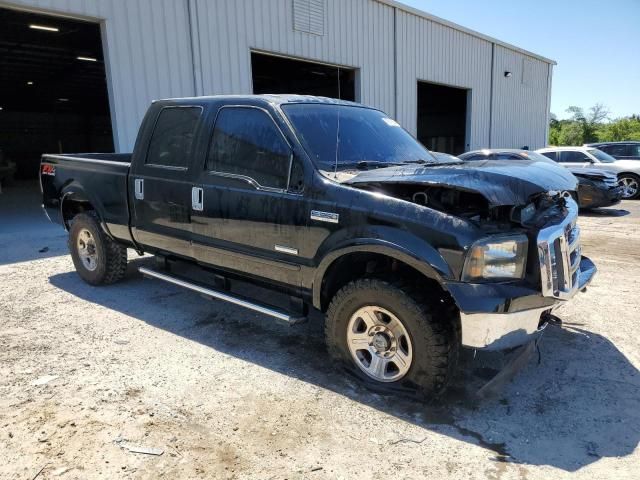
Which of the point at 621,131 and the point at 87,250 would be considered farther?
the point at 621,131

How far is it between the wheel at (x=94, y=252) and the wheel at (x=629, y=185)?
47.3ft

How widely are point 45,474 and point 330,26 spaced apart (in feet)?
41.3

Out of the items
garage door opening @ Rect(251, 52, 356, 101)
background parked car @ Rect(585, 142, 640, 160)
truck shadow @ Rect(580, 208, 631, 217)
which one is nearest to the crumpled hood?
truck shadow @ Rect(580, 208, 631, 217)

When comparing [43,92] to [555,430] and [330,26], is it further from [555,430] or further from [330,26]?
[555,430]

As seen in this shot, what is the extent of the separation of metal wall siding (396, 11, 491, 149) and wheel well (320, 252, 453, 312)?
13.1 m

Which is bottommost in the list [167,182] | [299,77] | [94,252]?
[94,252]

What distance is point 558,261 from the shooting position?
10.2ft

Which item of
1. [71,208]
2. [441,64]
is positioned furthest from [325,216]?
[441,64]

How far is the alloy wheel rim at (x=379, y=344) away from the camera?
3150mm

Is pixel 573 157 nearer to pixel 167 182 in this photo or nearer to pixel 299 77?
pixel 299 77

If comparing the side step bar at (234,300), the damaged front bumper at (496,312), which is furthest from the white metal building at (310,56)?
the damaged front bumper at (496,312)

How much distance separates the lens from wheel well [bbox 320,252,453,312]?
10.3ft

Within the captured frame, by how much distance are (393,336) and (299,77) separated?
62.5ft

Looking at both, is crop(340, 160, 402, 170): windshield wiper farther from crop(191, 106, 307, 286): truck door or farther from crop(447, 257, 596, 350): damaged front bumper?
crop(447, 257, 596, 350): damaged front bumper
